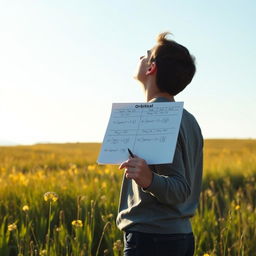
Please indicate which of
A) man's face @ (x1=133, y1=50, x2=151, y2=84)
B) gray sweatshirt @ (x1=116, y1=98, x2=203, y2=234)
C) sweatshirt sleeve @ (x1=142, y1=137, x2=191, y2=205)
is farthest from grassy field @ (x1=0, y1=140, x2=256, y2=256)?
man's face @ (x1=133, y1=50, x2=151, y2=84)

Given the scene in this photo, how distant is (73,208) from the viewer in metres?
5.85

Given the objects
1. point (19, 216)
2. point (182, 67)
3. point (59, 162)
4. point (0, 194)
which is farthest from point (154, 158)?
point (59, 162)

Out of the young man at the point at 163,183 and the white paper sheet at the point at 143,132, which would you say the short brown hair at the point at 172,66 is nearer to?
the young man at the point at 163,183

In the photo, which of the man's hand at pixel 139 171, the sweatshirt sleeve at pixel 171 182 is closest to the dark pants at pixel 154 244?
the sweatshirt sleeve at pixel 171 182

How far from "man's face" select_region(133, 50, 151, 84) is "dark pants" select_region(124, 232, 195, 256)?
0.77 metres

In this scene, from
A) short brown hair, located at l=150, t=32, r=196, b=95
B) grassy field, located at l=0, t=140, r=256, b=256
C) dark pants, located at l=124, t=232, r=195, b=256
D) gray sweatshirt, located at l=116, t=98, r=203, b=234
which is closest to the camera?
gray sweatshirt, located at l=116, t=98, r=203, b=234

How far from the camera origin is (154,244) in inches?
102

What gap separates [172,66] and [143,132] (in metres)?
0.39

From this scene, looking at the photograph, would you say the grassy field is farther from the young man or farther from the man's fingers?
the man's fingers

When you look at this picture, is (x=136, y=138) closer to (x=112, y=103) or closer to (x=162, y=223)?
(x=112, y=103)

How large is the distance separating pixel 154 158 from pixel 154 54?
23.0 inches

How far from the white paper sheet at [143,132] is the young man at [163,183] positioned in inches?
3.2

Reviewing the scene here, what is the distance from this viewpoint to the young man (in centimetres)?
245

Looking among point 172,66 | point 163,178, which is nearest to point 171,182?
point 163,178
